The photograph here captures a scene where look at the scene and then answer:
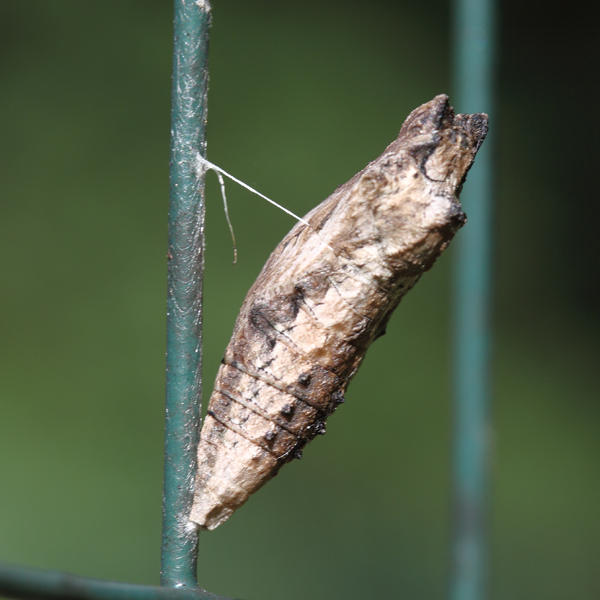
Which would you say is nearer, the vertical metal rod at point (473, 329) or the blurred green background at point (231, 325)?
the vertical metal rod at point (473, 329)

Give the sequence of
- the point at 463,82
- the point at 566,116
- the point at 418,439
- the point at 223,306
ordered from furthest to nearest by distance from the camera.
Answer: the point at 566,116 < the point at 418,439 < the point at 223,306 < the point at 463,82

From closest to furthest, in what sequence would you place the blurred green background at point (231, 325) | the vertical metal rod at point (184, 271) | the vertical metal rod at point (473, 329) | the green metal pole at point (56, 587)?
1. the green metal pole at point (56, 587)
2. the vertical metal rod at point (184, 271)
3. the vertical metal rod at point (473, 329)
4. the blurred green background at point (231, 325)

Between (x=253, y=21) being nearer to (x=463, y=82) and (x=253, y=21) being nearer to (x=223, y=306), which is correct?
(x=223, y=306)

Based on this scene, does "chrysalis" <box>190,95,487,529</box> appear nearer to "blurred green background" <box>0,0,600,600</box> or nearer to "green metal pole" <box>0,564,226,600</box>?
"green metal pole" <box>0,564,226,600</box>

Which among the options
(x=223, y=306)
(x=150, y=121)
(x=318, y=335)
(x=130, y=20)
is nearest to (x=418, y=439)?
(x=223, y=306)

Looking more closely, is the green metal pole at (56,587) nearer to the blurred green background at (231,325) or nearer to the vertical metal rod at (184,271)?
the vertical metal rod at (184,271)

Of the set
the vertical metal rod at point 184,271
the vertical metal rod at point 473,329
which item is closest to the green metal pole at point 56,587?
the vertical metal rod at point 184,271

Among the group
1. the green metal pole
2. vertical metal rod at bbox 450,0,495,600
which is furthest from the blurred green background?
the green metal pole
